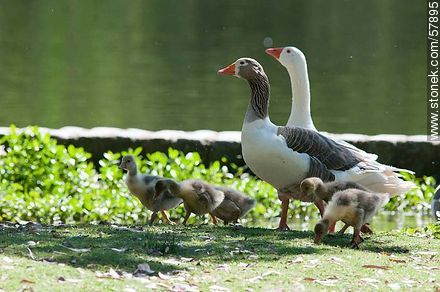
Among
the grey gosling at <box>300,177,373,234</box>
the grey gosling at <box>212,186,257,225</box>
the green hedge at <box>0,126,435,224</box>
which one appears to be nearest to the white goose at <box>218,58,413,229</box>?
the grey gosling at <box>212,186,257,225</box>

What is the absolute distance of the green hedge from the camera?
1182cm

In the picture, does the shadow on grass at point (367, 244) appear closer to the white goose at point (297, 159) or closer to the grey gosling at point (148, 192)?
the white goose at point (297, 159)

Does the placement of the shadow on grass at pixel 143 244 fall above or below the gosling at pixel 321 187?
below

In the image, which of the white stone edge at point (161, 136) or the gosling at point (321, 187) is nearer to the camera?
the gosling at point (321, 187)

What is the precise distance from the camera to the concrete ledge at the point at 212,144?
13.7 m

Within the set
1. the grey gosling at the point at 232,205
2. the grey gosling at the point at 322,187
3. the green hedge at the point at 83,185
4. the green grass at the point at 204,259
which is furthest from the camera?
the green hedge at the point at 83,185

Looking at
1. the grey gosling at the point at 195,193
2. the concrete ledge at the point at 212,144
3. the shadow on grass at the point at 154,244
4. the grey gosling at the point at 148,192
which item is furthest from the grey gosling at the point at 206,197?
the concrete ledge at the point at 212,144

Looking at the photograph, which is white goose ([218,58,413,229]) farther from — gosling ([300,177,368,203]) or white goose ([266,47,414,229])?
gosling ([300,177,368,203])

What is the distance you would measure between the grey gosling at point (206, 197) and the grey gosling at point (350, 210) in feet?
4.53

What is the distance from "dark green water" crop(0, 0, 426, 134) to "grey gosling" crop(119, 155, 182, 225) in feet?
29.5

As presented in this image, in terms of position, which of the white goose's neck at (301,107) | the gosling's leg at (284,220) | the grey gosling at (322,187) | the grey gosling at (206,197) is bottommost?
the gosling's leg at (284,220)

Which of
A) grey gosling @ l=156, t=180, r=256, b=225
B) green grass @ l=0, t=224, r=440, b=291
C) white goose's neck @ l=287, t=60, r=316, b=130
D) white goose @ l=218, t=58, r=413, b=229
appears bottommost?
green grass @ l=0, t=224, r=440, b=291

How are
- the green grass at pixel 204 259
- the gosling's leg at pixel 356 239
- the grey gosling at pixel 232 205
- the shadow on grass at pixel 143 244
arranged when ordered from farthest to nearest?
the grey gosling at pixel 232 205, the gosling's leg at pixel 356 239, the shadow on grass at pixel 143 244, the green grass at pixel 204 259

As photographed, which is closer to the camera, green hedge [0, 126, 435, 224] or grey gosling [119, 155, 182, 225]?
grey gosling [119, 155, 182, 225]
